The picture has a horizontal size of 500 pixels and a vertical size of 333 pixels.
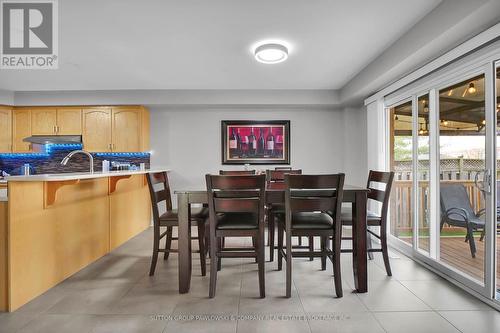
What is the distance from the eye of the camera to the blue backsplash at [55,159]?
336cm

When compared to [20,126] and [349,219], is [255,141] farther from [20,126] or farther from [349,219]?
[20,126]

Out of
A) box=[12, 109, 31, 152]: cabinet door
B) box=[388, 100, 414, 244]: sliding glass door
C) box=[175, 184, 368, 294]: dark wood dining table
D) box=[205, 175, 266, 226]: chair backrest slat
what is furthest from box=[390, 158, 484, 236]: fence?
box=[12, 109, 31, 152]: cabinet door

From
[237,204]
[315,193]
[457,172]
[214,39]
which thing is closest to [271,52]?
[214,39]

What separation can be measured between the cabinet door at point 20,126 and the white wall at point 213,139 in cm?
202

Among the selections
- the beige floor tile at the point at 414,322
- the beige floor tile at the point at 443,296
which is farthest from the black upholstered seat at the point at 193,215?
the beige floor tile at the point at 443,296

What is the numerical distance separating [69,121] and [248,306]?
14.0 ft

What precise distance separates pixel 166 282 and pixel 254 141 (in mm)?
2928

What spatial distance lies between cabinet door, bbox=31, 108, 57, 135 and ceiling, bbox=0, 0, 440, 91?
1.64 ft

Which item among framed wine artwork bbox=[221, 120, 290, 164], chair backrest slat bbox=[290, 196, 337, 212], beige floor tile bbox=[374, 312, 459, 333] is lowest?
beige floor tile bbox=[374, 312, 459, 333]

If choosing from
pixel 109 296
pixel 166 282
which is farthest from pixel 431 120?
pixel 109 296

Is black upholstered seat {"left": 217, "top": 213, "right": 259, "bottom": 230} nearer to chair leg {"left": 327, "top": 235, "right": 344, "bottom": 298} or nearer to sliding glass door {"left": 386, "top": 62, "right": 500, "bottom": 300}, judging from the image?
chair leg {"left": 327, "top": 235, "right": 344, "bottom": 298}

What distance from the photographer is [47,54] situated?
292 cm

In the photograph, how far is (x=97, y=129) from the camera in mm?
4324

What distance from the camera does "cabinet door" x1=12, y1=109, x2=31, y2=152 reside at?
435 centimetres
